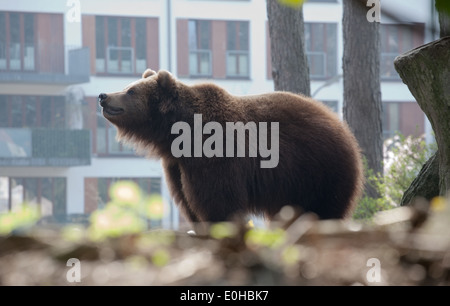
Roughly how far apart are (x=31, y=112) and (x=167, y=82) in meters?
23.3

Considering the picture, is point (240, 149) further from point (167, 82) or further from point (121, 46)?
point (121, 46)

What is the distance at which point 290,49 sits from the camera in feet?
28.8

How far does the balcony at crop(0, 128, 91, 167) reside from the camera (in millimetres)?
26047

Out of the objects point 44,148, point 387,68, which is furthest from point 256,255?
point 387,68

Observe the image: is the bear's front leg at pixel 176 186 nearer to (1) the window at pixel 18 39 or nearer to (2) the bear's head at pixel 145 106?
(2) the bear's head at pixel 145 106

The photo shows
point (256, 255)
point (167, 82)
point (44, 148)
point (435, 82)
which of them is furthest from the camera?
point (44, 148)

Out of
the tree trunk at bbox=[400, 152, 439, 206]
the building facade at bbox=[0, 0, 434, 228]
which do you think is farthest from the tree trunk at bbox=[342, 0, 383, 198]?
the building facade at bbox=[0, 0, 434, 228]

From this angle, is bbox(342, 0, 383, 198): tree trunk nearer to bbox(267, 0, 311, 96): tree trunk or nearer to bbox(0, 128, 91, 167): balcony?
Result: bbox(267, 0, 311, 96): tree trunk

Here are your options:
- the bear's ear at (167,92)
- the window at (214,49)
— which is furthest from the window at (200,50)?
the bear's ear at (167,92)

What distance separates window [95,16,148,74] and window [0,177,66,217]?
15.1 ft

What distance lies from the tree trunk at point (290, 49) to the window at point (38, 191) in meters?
19.3
